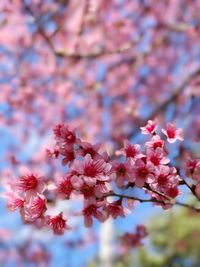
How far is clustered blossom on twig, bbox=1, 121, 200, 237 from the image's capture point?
231 cm

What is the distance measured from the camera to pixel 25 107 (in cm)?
757

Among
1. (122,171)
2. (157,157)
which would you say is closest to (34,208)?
(122,171)

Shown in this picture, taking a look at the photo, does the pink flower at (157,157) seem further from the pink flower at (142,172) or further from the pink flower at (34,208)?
the pink flower at (34,208)

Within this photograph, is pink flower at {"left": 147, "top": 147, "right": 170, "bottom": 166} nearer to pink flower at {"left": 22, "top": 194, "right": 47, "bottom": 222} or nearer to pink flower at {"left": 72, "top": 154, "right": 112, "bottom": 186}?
pink flower at {"left": 72, "top": 154, "right": 112, "bottom": 186}

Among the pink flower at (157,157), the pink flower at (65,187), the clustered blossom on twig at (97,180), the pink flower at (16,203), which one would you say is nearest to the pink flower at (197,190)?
the clustered blossom on twig at (97,180)

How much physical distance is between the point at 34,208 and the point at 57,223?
18 cm

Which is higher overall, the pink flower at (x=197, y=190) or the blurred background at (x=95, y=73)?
the blurred background at (x=95, y=73)

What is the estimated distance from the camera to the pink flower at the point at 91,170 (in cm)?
227

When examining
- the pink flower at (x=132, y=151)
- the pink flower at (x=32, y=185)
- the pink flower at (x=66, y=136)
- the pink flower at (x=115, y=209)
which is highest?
the pink flower at (x=66, y=136)

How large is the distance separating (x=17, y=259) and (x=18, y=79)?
4.14m

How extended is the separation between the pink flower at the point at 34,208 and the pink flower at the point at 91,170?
211 mm

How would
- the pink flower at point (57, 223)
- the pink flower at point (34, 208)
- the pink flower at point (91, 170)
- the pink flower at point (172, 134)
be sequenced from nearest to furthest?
the pink flower at point (91, 170) < the pink flower at point (34, 208) < the pink flower at point (57, 223) < the pink flower at point (172, 134)

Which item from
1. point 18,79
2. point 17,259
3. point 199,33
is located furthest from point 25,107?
point 17,259

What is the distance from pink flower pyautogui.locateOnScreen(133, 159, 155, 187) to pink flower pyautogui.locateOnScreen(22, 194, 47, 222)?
45 cm
